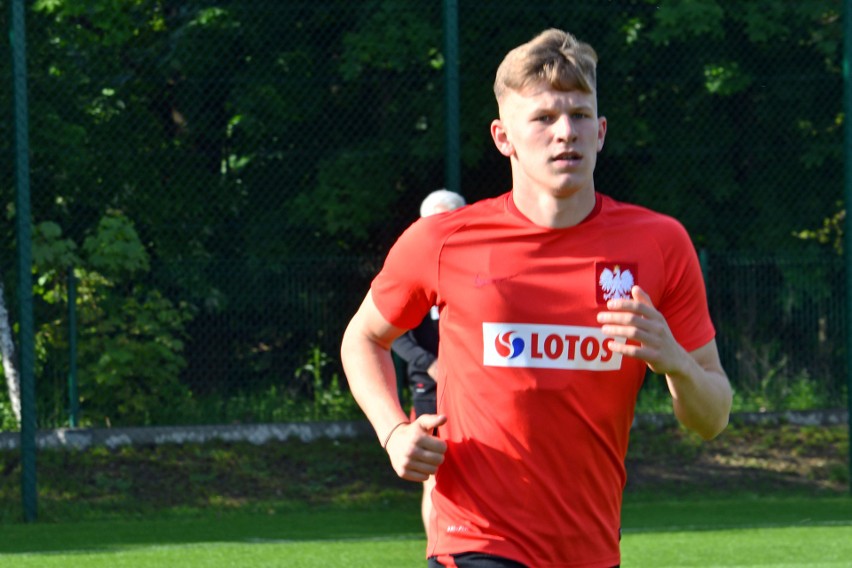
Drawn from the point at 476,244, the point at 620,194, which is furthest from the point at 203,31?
the point at 476,244

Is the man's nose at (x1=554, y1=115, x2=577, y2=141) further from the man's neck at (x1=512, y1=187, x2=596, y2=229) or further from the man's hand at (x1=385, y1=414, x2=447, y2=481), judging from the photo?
the man's hand at (x1=385, y1=414, x2=447, y2=481)

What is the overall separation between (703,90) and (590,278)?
35.3 ft

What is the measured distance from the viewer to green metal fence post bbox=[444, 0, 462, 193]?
34.5 feet

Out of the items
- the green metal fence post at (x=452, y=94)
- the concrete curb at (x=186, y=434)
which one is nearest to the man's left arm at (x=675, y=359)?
the green metal fence post at (x=452, y=94)

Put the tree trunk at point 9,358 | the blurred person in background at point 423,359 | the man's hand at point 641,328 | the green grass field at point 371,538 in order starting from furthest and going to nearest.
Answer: the tree trunk at point 9,358 < the green grass field at point 371,538 < the blurred person in background at point 423,359 < the man's hand at point 641,328

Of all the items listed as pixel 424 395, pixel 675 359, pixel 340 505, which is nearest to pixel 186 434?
pixel 340 505

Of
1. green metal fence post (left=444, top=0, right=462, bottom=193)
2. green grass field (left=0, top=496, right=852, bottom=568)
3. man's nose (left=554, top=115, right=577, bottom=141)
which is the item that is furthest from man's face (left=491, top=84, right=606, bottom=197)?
green metal fence post (left=444, top=0, right=462, bottom=193)

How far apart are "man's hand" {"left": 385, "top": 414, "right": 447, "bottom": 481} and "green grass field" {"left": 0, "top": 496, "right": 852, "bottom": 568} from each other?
4.93m

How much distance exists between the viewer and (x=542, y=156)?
316 cm

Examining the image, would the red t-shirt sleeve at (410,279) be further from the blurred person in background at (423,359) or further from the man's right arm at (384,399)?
the blurred person in background at (423,359)

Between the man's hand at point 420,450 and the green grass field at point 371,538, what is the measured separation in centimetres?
493

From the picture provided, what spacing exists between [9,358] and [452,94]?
12.8ft

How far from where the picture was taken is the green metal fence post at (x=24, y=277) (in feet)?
33.1

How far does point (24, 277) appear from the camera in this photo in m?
10.1
